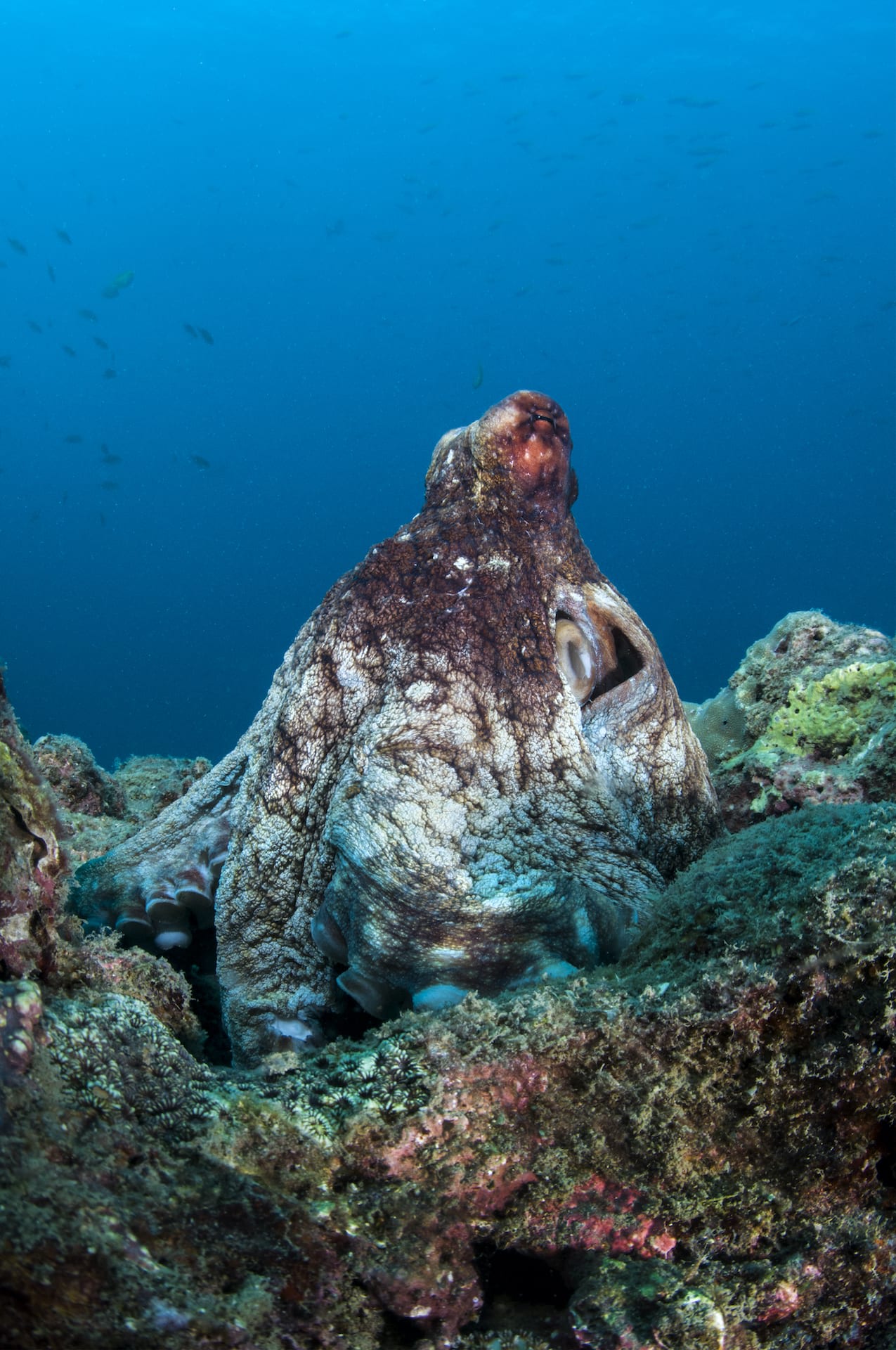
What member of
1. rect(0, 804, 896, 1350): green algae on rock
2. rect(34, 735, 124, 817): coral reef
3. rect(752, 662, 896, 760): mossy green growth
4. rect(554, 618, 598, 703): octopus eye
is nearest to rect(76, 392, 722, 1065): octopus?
rect(554, 618, 598, 703): octopus eye

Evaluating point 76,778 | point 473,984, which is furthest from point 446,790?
point 76,778

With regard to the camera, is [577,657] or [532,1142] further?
[577,657]

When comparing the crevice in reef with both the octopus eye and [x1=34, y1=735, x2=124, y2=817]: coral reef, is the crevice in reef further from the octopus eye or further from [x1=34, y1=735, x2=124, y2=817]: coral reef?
[x1=34, y1=735, x2=124, y2=817]: coral reef

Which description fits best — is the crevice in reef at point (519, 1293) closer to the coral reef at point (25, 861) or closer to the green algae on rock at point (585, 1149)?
the green algae on rock at point (585, 1149)

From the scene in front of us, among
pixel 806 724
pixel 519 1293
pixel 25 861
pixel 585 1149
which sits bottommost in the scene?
pixel 519 1293

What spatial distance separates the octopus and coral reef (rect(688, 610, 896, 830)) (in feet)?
2.07

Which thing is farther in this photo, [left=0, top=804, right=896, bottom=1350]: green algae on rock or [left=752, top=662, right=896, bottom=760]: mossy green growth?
[left=752, top=662, right=896, bottom=760]: mossy green growth

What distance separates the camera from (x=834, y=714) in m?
3.86

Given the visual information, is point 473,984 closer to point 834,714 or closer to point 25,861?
point 25,861

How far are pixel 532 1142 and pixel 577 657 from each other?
76.0 inches

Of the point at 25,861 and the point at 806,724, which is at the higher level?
the point at 806,724

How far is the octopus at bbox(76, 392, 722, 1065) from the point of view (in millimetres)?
Answer: 2357

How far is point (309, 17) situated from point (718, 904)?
16066 centimetres

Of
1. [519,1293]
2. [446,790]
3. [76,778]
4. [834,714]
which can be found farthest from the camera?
[76,778]
